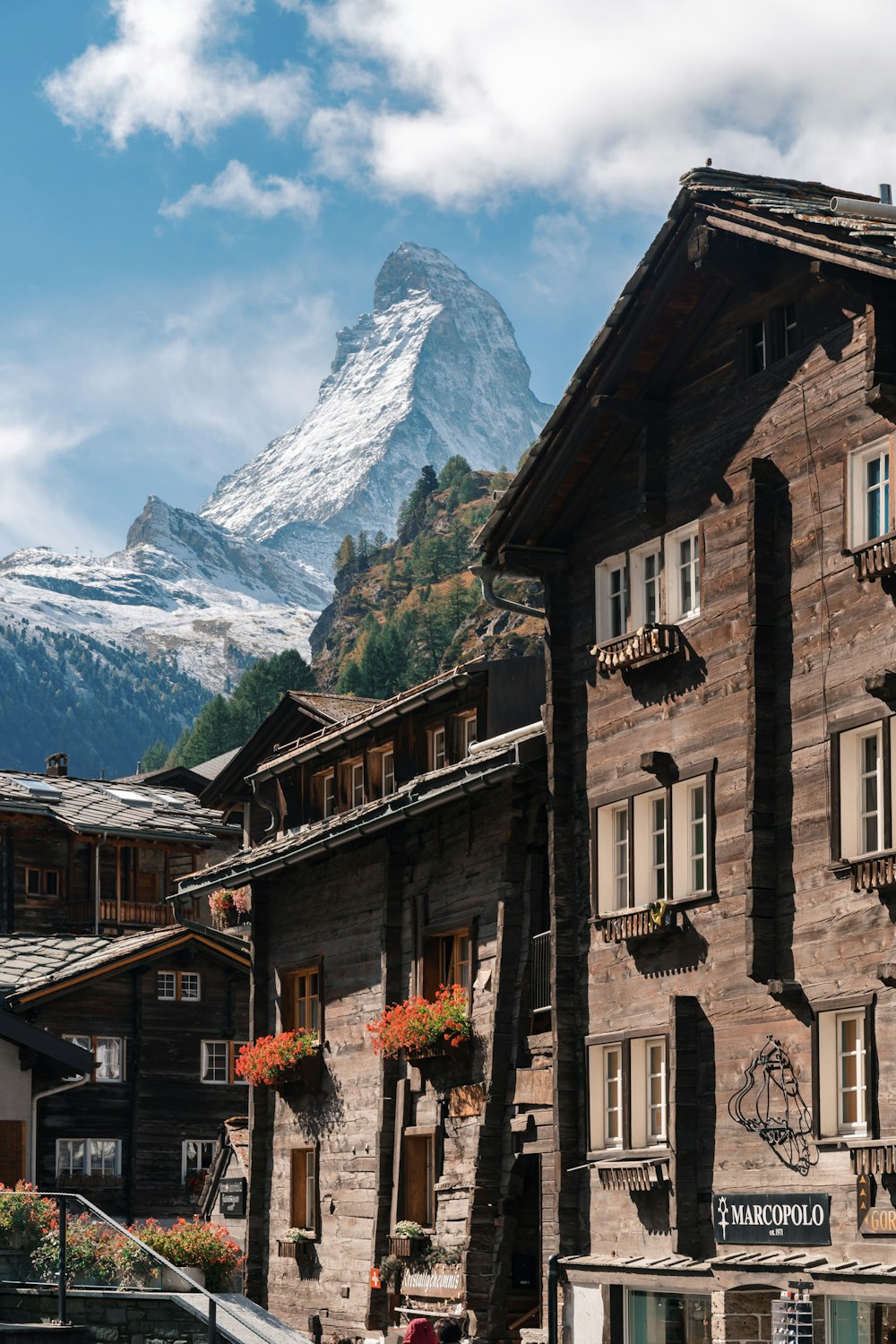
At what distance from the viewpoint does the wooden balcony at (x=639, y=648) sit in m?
28.7

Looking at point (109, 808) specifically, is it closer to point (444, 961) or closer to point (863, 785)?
point (444, 961)

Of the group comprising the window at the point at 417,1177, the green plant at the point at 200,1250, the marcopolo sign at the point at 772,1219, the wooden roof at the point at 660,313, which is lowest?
the green plant at the point at 200,1250


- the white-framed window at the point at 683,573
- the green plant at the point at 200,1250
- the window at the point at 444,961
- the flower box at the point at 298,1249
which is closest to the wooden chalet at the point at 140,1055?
the flower box at the point at 298,1249

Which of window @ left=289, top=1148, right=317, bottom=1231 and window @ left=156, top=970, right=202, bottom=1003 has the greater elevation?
window @ left=156, top=970, right=202, bottom=1003

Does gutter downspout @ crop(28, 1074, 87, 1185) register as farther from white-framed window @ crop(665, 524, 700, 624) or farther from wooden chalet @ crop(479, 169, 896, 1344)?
white-framed window @ crop(665, 524, 700, 624)

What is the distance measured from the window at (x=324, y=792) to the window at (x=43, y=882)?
21818mm

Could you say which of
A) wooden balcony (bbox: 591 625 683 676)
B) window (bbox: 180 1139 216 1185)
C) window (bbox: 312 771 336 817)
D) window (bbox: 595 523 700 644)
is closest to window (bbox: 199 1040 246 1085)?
window (bbox: 180 1139 216 1185)

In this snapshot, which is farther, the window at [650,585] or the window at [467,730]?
the window at [467,730]

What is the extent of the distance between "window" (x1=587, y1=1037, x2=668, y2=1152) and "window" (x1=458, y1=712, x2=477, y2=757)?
1063 centimetres

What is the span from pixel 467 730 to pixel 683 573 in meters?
11.0

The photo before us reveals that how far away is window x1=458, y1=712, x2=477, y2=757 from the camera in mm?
39438

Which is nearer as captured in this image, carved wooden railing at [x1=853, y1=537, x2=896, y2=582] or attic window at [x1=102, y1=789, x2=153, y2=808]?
carved wooden railing at [x1=853, y1=537, x2=896, y2=582]

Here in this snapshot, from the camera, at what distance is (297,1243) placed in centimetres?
3884

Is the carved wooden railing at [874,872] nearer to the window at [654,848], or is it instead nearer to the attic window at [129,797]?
the window at [654,848]
